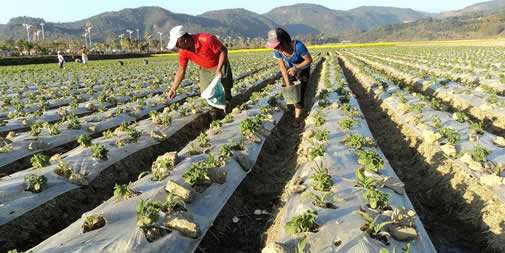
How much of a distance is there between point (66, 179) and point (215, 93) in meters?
3.96

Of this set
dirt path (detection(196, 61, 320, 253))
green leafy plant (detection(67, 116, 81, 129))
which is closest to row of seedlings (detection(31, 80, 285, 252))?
dirt path (detection(196, 61, 320, 253))

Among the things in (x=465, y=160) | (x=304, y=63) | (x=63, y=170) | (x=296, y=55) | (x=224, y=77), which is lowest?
(x=63, y=170)

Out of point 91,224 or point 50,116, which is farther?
point 50,116

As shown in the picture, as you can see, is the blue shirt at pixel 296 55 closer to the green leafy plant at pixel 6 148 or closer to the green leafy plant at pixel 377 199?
the green leafy plant at pixel 6 148

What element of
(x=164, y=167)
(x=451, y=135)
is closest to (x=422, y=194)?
(x=451, y=135)

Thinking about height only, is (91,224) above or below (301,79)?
below

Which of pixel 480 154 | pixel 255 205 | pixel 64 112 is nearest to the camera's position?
pixel 480 154

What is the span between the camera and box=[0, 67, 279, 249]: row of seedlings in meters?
5.74

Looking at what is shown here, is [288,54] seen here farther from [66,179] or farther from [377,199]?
[377,199]

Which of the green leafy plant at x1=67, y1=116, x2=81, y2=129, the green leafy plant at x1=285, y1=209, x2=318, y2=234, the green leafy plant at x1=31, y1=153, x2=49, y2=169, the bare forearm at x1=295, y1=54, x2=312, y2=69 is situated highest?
the bare forearm at x1=295, y1=54, x2=312, y2=69

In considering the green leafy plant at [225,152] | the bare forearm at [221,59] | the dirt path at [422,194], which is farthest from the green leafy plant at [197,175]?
the bare forearm at [221,59]

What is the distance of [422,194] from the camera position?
6789mm

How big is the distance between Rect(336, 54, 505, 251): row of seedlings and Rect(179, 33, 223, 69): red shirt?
4113mm

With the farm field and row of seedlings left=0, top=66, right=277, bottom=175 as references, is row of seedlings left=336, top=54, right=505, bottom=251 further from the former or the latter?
row of seedlings left=0, top=66, right=277, bottom=175
